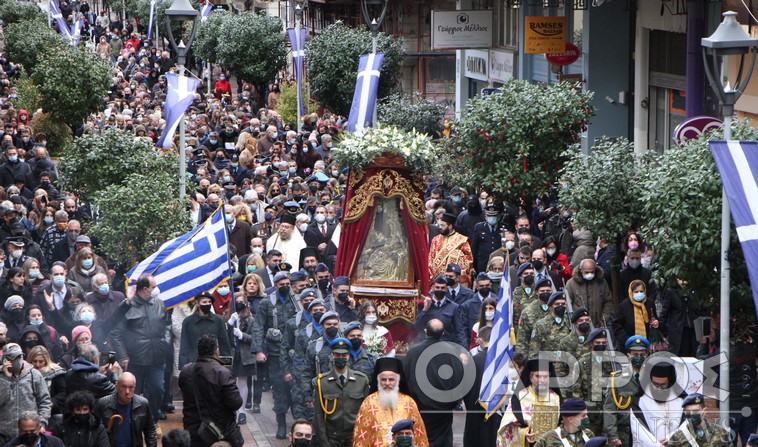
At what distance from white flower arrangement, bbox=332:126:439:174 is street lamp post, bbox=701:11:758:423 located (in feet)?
15.1

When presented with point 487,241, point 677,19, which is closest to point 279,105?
point 677,19

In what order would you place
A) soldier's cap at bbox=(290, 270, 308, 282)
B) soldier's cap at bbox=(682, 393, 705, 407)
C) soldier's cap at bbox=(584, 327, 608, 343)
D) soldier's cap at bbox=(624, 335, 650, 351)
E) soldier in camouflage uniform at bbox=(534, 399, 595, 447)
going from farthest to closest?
soldier's cap at bbox=(290, 270, 308, 282)
soldier's cap at bbox=(584, 327, 608, 343)
soldier's cap at bbox=(624, 335, 650, 351)
soldier's cap at bbox=(682, 393, 705, 407)
soldier in camouflage uniform at bbox=(534, 399, 595, 447)

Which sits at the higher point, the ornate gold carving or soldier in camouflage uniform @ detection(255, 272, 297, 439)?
the ornate gold carving

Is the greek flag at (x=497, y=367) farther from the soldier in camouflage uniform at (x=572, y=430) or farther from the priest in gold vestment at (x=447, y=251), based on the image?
the priest in gold vestment at (x=447, y=251)

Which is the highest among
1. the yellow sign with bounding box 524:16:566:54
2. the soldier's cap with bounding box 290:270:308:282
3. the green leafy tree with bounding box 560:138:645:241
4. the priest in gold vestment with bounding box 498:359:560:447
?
the yellow sign with bounding box 524:16:566:54

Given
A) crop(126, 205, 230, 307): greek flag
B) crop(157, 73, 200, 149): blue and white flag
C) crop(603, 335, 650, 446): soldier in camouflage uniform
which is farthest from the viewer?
crop(157, 73, 200, 149): blue and white flag

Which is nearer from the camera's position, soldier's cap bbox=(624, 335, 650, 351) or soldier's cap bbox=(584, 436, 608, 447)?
soldier's cap bbox=(584, 436, 608, 447)

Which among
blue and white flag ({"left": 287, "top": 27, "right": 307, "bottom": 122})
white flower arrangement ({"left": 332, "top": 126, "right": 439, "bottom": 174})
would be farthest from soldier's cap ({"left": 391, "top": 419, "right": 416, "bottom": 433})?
blue and white flag ({"left": 287, "top": 27, "right": 307, "bottom": 122})

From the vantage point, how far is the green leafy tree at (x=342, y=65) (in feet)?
122

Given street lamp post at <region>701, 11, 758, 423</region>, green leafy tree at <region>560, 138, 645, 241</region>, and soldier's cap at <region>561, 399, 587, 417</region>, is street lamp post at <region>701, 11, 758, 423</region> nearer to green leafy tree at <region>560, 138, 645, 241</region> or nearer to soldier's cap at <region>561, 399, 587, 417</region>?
soldier's cap at <region>561, 399, 587, 417</region>

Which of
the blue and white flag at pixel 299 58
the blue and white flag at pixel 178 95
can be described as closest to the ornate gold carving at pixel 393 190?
the blue and white flag at pixel 178 95

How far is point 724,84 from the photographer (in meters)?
13.2

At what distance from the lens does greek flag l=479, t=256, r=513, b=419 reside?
41.7 ft

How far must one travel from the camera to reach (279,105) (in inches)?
1626
